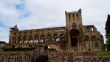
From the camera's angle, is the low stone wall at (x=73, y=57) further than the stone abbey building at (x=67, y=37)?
No

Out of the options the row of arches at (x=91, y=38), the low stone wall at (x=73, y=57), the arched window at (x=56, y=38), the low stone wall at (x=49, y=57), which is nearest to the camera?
the low stone wall at (x=73, y=57)

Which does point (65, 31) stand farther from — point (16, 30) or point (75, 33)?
point (16, 30)

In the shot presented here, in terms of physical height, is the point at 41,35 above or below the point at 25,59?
above

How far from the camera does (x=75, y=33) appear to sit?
88.2 m

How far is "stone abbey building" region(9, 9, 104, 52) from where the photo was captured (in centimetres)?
8188

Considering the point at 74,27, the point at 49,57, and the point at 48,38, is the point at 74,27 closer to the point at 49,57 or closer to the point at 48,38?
the point at 48,38

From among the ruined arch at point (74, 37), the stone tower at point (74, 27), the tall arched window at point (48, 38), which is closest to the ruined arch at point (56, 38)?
the tall arched window at point (48, 38)

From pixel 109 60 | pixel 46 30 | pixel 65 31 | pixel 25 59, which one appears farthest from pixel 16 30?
pixel 109 60

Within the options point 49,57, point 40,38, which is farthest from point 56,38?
point 49,57

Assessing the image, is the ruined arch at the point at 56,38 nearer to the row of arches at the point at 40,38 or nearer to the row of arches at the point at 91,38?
the row of arches at the point at 40,38

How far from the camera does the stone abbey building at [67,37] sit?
269ft

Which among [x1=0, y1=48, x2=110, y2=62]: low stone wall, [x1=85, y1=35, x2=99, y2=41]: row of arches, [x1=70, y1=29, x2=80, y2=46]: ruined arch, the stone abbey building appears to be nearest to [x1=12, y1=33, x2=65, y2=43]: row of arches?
the stone abbey building

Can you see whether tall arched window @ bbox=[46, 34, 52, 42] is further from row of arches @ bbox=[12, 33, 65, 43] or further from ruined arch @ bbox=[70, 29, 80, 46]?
ruined arch @ bbox=[70, 29, 80, 46]

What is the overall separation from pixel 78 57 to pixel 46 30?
44.7 metres
